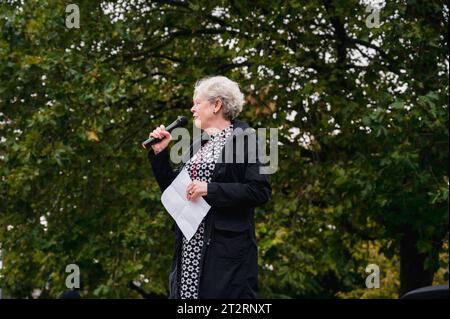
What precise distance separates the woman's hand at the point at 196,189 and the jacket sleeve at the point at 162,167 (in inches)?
9.1

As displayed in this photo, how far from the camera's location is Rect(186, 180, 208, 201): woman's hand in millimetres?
4087

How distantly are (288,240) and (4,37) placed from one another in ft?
14.3

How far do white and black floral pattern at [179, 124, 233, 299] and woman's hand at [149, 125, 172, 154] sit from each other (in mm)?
164

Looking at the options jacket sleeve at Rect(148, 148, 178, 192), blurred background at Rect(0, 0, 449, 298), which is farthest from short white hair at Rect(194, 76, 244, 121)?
blurred background at Rect(0, 0, 449, 298)

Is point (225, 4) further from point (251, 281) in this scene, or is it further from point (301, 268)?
point (251, 281)

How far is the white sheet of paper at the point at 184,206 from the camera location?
416cm

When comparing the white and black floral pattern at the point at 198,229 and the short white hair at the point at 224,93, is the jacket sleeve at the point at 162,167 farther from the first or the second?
the short white hair at the point at 224,93
